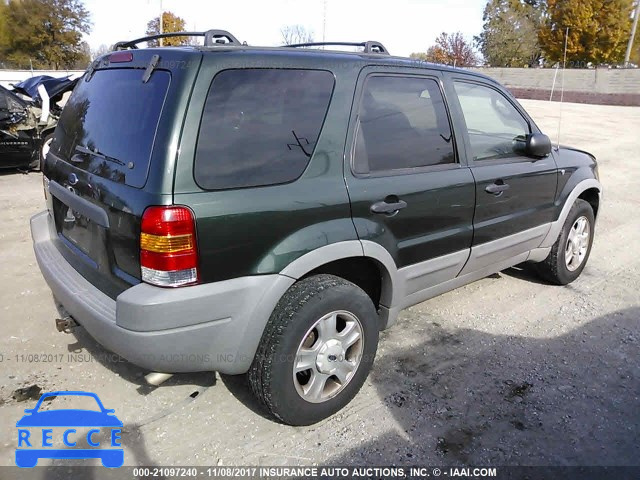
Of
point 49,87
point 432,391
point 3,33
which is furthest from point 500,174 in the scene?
point 3,33

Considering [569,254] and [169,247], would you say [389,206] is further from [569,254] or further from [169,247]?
[569,254]

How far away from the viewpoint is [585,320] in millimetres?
4074

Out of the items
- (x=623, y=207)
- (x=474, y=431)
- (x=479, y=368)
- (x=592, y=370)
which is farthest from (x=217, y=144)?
(x=623, y=207)

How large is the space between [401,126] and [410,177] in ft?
1.08

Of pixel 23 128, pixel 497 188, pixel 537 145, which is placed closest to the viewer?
pixel 497 188

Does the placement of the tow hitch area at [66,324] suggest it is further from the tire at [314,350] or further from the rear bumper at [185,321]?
the tire at [314,350]

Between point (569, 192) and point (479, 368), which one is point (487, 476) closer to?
point (479, 368)

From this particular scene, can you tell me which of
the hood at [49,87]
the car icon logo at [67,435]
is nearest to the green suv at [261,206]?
the car icon logo at [67,435]

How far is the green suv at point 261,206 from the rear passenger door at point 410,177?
0.04 ft

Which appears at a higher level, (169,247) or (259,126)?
(259,126)

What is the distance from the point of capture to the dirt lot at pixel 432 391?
2617 millimetres

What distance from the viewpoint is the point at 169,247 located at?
2.19 meters

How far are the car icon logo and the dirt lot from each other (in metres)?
0.05

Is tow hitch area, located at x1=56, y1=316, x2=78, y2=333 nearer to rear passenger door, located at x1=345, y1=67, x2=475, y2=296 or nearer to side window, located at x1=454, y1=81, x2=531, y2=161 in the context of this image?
rear passenger door, located at x1=345, y1=67, x2=475, y2=296
